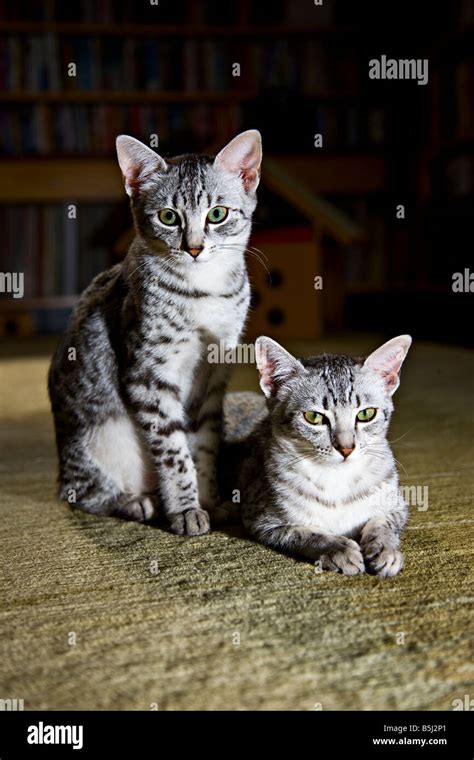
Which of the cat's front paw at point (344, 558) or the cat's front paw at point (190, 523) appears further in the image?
the cat's front paw at point (190, 523)

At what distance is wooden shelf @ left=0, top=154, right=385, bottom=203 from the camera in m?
4.73

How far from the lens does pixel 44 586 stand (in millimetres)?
1261

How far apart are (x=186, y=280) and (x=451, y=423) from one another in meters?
1.13

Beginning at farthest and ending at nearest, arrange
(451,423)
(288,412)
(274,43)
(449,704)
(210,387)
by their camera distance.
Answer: (274,43)
(451,423)
(210,387)
(288,412)
(449,704)

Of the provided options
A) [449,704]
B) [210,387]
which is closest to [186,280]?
[210,387]

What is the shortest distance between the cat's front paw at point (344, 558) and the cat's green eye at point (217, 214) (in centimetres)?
63

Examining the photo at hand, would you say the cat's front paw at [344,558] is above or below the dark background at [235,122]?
below

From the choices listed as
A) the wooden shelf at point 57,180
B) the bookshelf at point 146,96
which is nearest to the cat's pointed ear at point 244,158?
the bookshelf at point 146,96

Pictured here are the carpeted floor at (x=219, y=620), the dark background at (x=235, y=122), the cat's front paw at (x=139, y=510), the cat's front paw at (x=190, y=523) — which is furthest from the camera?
the dark background at (x=235, y=122)

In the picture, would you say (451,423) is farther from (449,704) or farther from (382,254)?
(382,254)

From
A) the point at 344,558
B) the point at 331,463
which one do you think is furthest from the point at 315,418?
the point at 344,558

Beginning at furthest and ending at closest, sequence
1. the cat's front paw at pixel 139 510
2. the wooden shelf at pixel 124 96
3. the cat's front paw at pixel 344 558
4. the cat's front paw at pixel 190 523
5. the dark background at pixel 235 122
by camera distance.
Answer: the wooden shelf at pixel 124 96
the dark background at pixel 235 122
the cat's front paw at pixel 139 510
the cat's front paw at pixel 190 523
the cat's front paw at pixel 344 558

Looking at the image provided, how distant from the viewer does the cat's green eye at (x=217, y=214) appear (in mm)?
1517

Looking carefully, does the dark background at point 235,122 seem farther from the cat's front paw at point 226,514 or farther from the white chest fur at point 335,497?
the white chest fur at point 335,497
